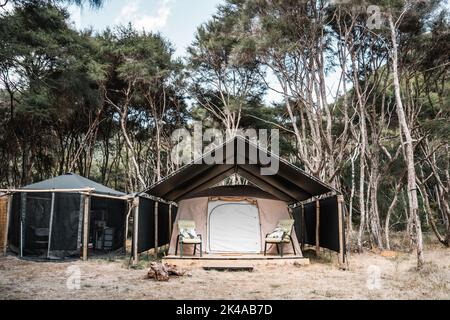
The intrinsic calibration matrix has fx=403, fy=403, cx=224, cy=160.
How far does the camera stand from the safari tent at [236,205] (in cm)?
736

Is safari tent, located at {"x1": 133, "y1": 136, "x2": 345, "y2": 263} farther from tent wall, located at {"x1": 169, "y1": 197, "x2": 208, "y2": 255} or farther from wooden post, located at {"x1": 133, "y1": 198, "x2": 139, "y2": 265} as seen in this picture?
wooden post, located at {"x1": 133, "y1": 198, "x2": 139, "y2": 265}

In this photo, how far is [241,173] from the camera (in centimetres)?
876

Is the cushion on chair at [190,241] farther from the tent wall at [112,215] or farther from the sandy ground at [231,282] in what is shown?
the tent wall at [112,215]

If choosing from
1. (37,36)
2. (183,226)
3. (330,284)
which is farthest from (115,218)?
(330,284)

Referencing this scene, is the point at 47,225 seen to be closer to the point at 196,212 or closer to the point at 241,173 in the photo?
the point at 196,212

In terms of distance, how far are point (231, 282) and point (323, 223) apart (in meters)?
3.15

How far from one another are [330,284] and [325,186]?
215 centimetres

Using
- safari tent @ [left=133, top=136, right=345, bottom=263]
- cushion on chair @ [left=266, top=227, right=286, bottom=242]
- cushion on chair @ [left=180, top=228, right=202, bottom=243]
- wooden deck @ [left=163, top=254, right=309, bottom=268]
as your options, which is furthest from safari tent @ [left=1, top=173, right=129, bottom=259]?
cushion on chair @ [left=266, top=227, right=286, bottom=242]

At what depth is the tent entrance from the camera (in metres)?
8.22

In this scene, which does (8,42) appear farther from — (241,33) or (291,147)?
(291,147)

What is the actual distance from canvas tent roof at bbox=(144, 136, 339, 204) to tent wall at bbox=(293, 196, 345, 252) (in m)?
0.27

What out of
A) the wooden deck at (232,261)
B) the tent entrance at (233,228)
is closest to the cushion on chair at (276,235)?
the wooden deck at (232,261)

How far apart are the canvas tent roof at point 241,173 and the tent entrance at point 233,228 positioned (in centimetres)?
59

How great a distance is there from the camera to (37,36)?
888cm
